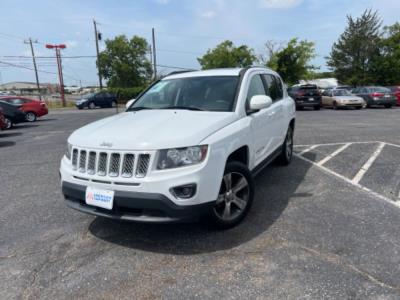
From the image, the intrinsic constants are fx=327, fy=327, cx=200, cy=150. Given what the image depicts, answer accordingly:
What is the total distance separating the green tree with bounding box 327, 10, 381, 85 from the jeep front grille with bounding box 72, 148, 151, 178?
45.4 metres

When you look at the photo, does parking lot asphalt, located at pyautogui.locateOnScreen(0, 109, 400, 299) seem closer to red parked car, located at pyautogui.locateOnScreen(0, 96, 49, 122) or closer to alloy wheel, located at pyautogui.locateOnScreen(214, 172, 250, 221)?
alloy wheel, located at pyautogui.locateOnScreen(214, 172, 250, 221)

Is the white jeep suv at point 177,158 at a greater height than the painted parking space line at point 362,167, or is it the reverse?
the white jeep suv at point 177,158

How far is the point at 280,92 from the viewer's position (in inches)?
237

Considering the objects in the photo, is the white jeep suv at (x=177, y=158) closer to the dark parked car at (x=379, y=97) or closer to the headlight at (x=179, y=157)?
the headlight at (x=179, y=157)

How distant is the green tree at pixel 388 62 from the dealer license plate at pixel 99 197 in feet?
148

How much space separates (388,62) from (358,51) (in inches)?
165

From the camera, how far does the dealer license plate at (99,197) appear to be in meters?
3.05

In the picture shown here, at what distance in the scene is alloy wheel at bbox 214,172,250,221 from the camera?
3.50 m

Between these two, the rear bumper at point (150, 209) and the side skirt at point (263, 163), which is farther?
the side skirt at point (263, 163)

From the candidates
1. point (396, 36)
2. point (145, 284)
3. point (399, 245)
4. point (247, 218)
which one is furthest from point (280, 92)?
point (396, 36)

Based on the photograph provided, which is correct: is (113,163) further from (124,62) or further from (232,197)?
(124,62)

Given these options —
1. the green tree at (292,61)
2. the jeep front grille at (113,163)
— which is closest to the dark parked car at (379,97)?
the green tree at (292,61)

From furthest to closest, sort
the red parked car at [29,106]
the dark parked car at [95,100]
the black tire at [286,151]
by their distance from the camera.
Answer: the dark parked car at [95,100] → the red parked car at [29,106] → the black tire at [286,151]

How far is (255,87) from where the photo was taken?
15.1ft
